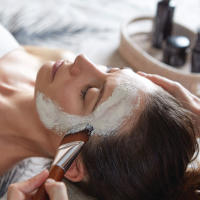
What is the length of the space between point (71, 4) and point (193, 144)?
3.51ft

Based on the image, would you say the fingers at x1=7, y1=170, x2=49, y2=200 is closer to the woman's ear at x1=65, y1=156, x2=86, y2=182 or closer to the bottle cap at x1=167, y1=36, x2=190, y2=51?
the woman's ear at x1=65, y1=156, x2=86, y2=182

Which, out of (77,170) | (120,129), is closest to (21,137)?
(77,170)

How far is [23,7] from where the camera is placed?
152 cm

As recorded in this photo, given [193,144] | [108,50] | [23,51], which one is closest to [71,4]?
[108,50]

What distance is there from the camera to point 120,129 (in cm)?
77

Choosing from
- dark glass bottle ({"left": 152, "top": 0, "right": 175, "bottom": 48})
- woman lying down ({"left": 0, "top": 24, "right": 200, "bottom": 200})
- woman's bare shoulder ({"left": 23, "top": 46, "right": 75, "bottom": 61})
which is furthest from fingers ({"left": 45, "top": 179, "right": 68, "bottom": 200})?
dark glass bottle ({"left": 152, "top": 0, "right": 175, "bottom": 48})

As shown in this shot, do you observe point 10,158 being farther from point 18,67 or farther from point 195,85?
point 195,85

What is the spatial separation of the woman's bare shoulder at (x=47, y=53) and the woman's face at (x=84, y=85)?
36 centimetres

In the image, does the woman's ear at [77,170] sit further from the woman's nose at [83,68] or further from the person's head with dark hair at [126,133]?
the woman's nose at [83,68]

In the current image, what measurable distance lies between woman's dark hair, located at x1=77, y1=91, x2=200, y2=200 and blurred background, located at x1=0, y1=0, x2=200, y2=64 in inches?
26.8

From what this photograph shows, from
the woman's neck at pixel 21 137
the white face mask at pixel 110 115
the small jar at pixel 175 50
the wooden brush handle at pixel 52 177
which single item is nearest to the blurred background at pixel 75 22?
the small jar at pixel 175 50

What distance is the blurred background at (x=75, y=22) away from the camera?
1.42 m

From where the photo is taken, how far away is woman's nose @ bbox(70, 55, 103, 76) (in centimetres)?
85

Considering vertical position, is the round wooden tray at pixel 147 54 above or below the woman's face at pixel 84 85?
below
